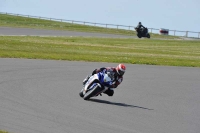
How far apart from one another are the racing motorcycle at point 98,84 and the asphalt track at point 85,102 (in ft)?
0.84

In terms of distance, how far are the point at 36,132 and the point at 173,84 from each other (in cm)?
1233

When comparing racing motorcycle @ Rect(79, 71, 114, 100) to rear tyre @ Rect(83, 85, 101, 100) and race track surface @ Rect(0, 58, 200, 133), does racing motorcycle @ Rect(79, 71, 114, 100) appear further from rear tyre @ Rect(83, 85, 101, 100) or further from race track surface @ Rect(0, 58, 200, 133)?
race track surface @ Rect(0, 58, 200, 133)

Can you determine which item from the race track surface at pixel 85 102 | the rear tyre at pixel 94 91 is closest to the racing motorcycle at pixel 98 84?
the rear tyre at pixel 94 91

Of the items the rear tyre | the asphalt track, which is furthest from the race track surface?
the rear tyre

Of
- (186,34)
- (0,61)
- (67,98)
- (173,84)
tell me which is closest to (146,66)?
(173,84)

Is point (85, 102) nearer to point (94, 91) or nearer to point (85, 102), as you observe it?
point (85, 102)

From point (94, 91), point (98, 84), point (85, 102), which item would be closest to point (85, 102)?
point (85, 102)

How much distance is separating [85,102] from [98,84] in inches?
26.7

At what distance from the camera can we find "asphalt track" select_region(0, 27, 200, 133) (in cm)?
1271

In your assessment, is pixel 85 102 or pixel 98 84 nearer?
pixel 85 102

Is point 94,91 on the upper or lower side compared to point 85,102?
upper

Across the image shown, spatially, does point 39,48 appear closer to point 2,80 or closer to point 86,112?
point 2,80

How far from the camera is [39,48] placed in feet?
115

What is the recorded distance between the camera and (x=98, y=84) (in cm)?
1655
